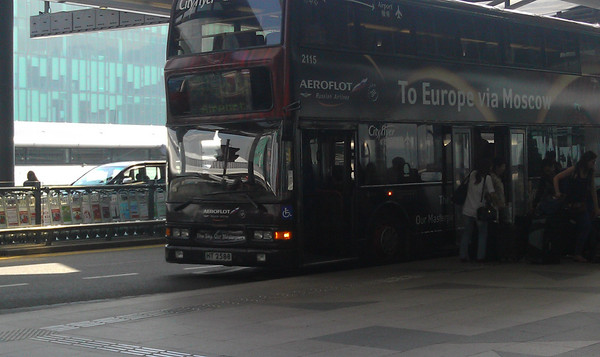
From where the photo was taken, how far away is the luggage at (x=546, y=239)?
14.6 metres

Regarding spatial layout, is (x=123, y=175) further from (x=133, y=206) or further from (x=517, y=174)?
(x=517, y=174)

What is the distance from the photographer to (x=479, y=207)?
600 inches

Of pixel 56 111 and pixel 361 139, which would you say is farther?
pixel 56 111

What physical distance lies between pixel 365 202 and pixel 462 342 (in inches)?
263

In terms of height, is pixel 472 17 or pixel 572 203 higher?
pixel 472 17

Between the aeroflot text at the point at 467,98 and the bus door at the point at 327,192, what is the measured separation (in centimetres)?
159

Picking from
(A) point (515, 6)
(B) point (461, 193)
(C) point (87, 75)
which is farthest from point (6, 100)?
(C) point (87, 75)

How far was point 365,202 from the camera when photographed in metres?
14.7

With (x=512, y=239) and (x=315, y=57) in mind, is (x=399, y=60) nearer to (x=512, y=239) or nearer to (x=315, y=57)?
(x=315, y=57)

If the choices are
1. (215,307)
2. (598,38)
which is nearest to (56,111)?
(598,38)

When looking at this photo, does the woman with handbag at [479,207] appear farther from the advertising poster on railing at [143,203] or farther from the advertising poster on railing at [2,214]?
the advertising poster on railing at [2,214]

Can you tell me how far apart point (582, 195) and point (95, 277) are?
310 inches

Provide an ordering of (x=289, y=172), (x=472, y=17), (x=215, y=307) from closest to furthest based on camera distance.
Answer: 1. (x=215, y=307)
2. (x=289, y=172)
3. (x=472, y=17)

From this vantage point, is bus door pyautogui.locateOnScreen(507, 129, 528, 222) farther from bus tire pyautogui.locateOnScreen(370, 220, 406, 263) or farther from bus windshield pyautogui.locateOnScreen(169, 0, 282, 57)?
bus windshield pyautogui.locateOnScreen(169, 0, 282, 57)
